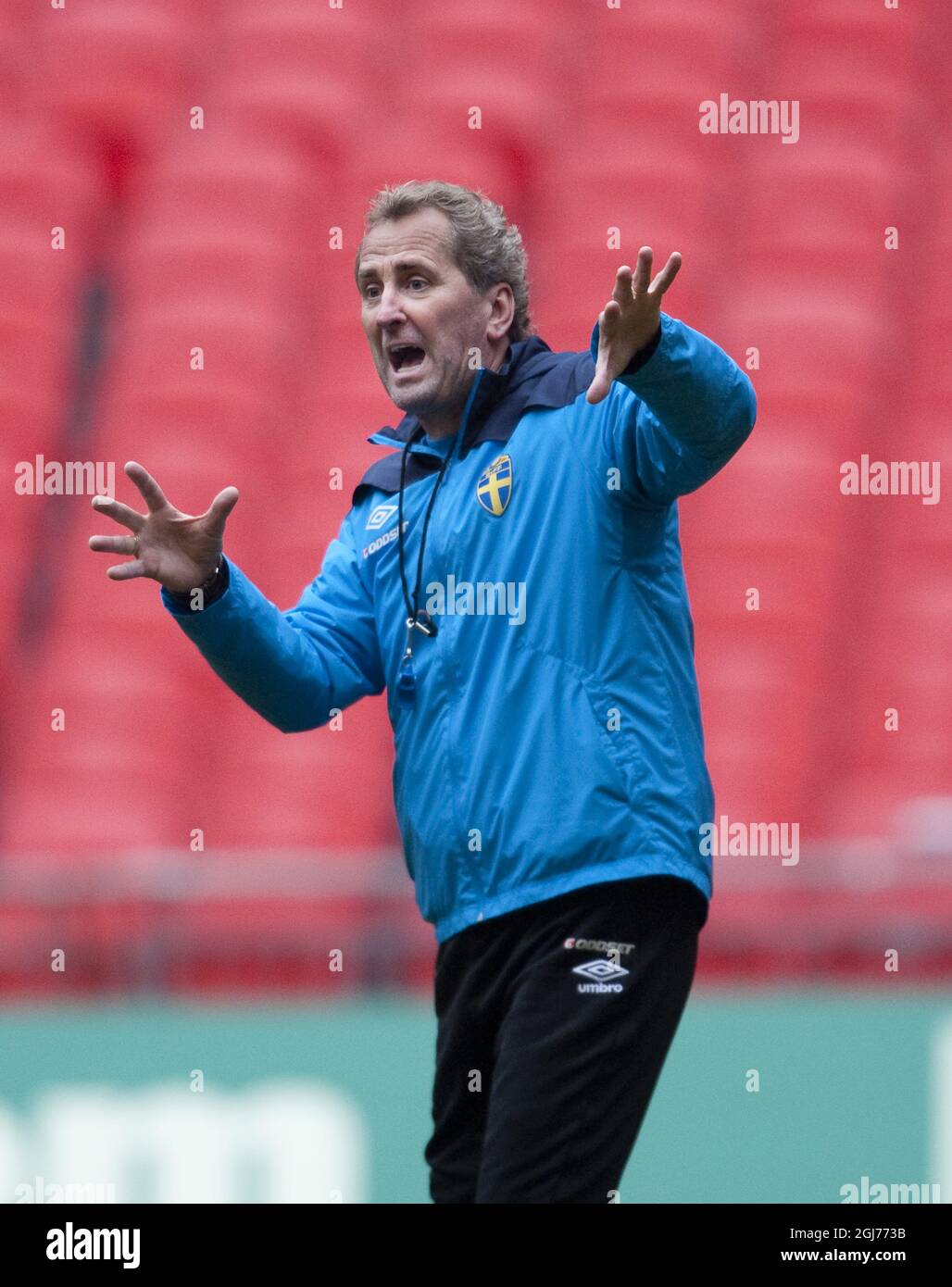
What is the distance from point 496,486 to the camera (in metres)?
2.86

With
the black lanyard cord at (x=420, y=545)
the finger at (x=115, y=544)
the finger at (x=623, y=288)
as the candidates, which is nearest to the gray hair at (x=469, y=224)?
Result: the black lanyard cord at (x=420, y=545)

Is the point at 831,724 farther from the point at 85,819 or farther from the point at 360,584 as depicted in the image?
the point at 360,584

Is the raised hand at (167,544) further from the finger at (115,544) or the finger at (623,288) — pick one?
the finger at (623,288)

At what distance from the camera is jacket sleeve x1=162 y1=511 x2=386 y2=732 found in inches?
115

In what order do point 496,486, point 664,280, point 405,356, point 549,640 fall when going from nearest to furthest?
point 664,280 → point 549,640 → point 496,486 → point 405,356

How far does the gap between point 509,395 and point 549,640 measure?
0.42 metres

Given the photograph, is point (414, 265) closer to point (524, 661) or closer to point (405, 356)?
point (405, 356)

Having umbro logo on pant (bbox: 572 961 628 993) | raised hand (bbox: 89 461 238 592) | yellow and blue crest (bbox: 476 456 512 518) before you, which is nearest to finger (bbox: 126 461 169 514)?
raised hand (bbox: 89 461 238 592)

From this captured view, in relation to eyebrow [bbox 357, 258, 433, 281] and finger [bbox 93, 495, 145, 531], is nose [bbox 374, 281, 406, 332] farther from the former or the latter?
finger [bbox 93, 495, 145, 531]

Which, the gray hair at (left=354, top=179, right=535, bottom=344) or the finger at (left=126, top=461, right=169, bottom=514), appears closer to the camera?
the finger at (left=126, top=461, right=169, bottom=514)

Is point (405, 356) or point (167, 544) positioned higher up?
point (405, 356)

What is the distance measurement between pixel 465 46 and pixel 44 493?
3.14m

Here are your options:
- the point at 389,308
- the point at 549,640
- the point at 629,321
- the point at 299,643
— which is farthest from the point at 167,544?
the point at 629,321

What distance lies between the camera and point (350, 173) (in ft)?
30.8
